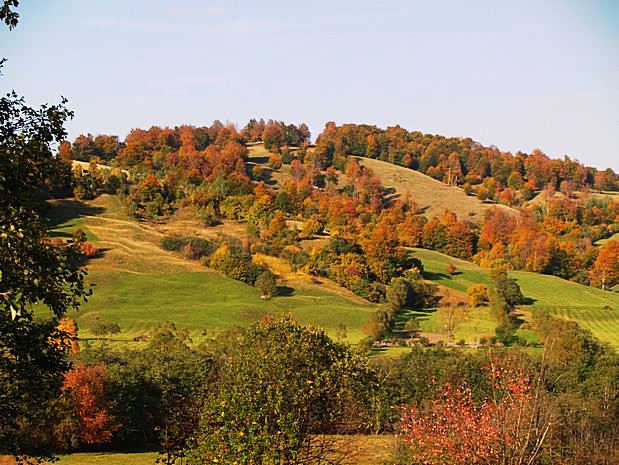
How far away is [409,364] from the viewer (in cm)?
6275

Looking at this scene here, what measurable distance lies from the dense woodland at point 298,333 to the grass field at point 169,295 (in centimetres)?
342

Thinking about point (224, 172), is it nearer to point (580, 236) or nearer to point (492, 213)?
→ point (492, 213)

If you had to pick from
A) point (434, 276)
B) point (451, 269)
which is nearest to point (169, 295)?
point (434, 276)

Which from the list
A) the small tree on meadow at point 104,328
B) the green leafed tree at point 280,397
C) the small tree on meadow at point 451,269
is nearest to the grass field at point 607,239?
the small tree on meadow at point 451,269

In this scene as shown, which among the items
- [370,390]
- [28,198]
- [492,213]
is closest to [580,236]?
[492,213]

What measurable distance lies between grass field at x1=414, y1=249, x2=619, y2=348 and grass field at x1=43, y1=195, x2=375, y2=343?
14.8 m

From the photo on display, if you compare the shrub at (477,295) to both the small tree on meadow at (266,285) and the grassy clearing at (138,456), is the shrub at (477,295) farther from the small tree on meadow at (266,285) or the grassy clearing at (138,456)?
the grassy clearing at (138,456)

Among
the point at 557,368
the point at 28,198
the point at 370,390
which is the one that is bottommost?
the point at 557,368

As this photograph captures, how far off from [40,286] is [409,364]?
53419 millimetres

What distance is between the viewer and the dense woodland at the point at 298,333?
45.3ft

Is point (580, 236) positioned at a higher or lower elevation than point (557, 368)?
higher

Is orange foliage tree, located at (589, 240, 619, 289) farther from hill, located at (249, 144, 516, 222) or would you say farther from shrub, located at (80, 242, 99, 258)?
shrub, located at (80, 242, 99, 258)

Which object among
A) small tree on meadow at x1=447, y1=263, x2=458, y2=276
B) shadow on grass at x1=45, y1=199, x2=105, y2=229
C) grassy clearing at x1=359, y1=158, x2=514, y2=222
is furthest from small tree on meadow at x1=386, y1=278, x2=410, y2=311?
grassy clearing at x1=359, y1=158, x2=514, y2=222

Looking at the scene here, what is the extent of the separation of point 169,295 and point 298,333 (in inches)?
3157
